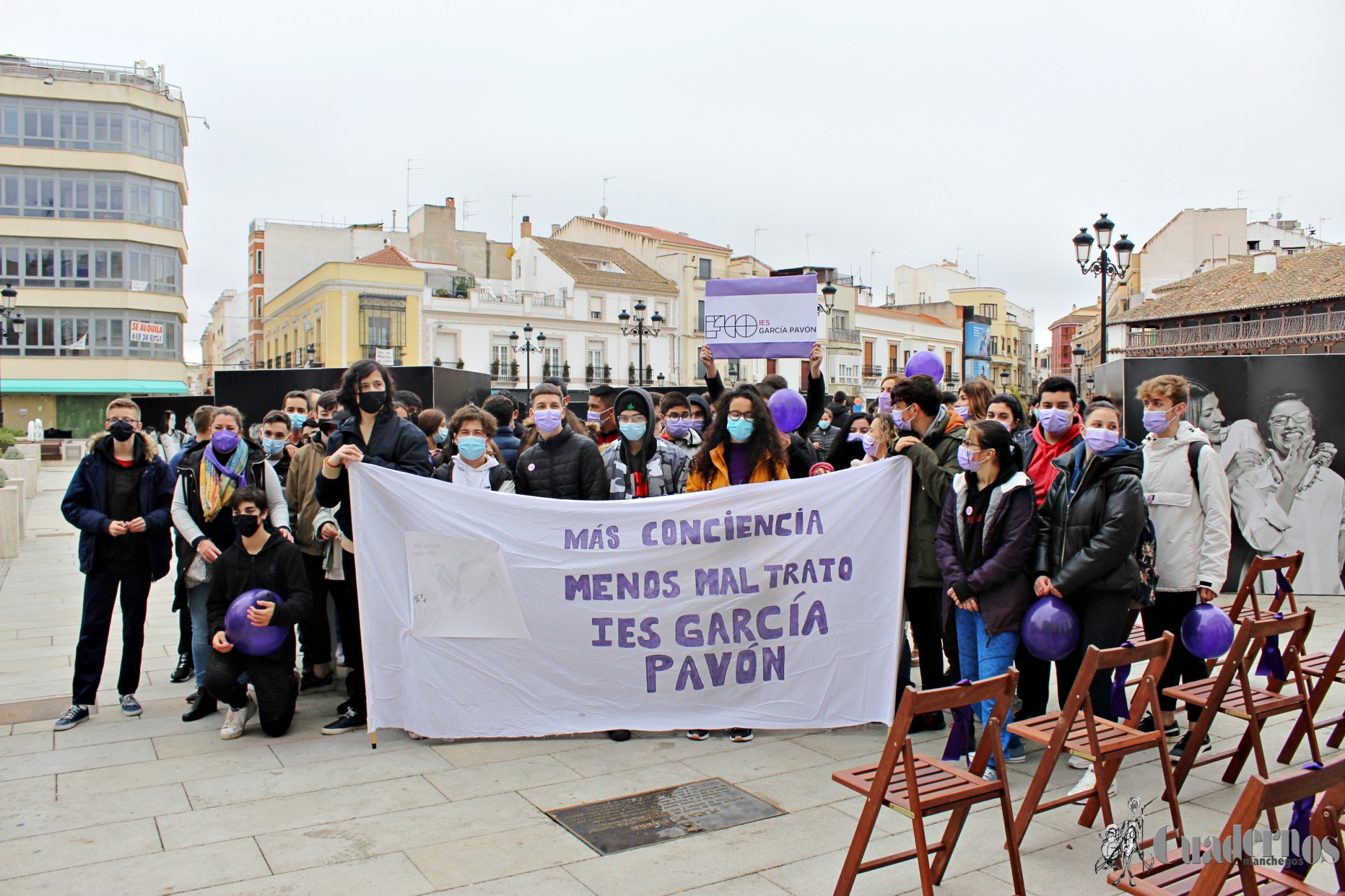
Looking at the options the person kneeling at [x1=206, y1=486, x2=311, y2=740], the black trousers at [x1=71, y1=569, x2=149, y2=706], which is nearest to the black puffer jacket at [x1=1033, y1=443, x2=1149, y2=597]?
the person kneeling at [x1=206, y1=486, x2=311, y2=740]

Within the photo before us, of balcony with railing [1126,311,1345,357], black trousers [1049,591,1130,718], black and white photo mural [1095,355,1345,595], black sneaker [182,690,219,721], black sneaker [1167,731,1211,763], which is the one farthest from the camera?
balcony with railing [1126,311,1345,357]

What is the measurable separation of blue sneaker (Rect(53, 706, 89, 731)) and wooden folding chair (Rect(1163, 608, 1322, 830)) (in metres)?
5.97

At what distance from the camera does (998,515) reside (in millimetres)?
4816

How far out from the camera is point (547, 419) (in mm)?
5746

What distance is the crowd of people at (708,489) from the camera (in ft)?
15.9

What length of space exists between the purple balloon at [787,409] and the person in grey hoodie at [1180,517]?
219 cm

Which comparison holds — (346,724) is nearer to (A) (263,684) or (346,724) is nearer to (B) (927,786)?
(A) (263,684)

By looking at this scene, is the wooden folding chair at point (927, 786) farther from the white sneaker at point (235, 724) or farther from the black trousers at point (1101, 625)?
the white sneaker at point (235, 724)

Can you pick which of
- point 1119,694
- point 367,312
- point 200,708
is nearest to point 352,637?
point 200,708

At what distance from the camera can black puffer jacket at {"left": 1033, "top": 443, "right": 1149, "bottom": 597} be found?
4.70 meters

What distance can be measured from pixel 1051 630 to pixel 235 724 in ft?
14.6

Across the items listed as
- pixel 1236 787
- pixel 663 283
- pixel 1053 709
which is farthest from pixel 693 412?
pixel 663 283

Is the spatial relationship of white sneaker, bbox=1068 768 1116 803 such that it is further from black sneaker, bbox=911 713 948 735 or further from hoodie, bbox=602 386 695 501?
hoodie, bbox=602 386 695 501

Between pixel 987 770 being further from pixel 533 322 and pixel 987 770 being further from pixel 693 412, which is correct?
pixel 533 322
